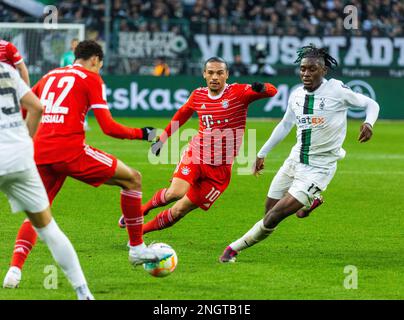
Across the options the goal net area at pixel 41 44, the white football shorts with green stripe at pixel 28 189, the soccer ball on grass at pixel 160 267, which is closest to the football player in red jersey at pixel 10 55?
the soccer ball on grass at pixel 160 267

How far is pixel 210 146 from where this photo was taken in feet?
35.1

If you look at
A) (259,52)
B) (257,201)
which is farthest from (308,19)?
(257,201)

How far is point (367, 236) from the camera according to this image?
11.1 metres

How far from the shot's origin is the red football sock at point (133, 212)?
8445 mm

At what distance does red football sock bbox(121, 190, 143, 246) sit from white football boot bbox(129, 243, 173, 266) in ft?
0.23

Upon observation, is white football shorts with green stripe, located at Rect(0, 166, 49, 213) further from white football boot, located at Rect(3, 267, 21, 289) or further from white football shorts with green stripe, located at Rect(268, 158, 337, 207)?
white football shorts with green stripe, located at Rect(268, 158, 337, 207)

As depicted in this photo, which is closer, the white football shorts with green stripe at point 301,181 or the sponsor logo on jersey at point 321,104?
the white football shorts with green stripe at point 301,181

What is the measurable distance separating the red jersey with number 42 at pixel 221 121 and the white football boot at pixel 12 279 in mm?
3095

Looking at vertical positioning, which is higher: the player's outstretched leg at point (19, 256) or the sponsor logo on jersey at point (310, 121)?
the sponsor logo on jersey at point (310, 121)

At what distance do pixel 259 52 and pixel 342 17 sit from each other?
13.1 feet

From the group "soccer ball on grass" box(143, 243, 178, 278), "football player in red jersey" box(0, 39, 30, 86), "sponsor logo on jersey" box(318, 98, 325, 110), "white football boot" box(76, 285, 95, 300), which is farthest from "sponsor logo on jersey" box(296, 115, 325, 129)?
"football player in red jersey" box(0, 39, 30, 86)

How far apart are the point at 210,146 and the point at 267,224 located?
1.74 m

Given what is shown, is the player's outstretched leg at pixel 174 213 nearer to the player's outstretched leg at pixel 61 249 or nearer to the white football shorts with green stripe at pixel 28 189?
the player's outstretched leg at pixel 61 249

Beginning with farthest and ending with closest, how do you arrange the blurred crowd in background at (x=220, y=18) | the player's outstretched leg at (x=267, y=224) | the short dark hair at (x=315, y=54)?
the blurred crowd in background at (x=220, y=18), the short dark hair at (x=315, y=54), the player's outstretched leg at (x=267, y=224)
